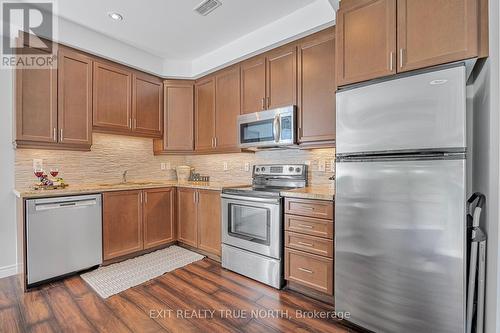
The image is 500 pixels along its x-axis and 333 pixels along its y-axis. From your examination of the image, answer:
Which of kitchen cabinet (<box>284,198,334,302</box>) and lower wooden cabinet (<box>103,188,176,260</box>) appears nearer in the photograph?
kitchen cabinet (<box>284,198,334,302</box>)

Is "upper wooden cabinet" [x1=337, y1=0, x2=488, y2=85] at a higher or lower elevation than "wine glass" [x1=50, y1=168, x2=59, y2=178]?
higher

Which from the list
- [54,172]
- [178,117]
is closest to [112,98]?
[178,117]

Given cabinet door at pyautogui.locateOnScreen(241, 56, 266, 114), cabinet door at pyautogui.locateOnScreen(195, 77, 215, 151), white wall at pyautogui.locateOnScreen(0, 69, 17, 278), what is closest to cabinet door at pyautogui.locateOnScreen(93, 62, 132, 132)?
white wall at pyautogui.locateOnScreen(0, 69, 17, 278)

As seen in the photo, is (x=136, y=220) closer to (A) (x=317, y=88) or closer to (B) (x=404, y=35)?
(A) (x=317, y=88)

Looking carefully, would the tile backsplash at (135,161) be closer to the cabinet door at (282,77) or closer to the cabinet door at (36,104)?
the cabinet door at (36,104)

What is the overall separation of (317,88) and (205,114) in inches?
67.7

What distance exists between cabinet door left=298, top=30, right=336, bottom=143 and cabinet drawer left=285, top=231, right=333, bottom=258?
96 cm

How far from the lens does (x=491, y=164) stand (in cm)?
133

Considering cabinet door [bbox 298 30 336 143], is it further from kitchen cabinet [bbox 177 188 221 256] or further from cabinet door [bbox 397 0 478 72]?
kitchen cabinet [bbox 177 188 221 256]

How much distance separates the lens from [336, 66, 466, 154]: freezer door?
1414 mm

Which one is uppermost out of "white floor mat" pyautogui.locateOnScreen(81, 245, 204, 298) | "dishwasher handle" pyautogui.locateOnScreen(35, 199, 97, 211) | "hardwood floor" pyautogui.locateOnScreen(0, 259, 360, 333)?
"dishwasher handle" pyautogui.locateOnScreen(35, 199, 97, 211)

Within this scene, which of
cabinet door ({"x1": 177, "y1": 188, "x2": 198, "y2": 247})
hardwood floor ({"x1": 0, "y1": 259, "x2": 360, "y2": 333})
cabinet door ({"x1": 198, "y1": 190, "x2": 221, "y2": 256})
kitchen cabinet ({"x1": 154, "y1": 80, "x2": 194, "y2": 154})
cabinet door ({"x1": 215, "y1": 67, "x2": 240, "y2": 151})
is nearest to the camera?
hardwood floor ({"x1": 0, "y1": 259, "x2": 360, "y2": 333})

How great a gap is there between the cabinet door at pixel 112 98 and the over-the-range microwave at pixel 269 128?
1.58 m

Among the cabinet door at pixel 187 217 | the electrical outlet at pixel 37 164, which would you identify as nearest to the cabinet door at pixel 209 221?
the cabinet door at pixel 187 217
